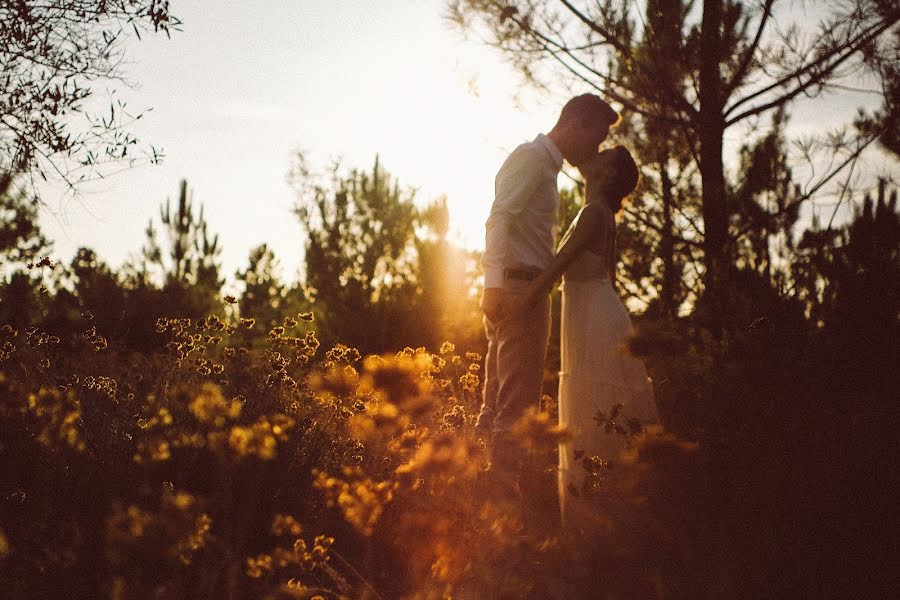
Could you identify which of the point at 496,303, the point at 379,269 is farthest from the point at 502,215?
the point at 379,269

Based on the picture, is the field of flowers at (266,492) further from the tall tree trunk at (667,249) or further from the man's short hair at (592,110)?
the tall tree trunk at (667,249)

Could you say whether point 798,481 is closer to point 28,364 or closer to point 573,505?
point 573,505

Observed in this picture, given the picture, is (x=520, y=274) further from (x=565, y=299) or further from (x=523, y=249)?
(x=565, y=299)

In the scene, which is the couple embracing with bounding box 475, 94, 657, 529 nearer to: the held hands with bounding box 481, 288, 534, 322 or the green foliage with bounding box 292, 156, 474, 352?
the held hands with bounding box 481, 288, 534, 322

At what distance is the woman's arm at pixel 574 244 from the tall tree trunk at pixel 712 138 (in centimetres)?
244

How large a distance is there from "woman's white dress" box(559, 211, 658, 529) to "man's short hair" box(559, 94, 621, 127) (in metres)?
0.61

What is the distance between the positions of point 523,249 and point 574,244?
45 cm

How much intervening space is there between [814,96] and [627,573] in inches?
171

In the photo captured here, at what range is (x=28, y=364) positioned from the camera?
403cm

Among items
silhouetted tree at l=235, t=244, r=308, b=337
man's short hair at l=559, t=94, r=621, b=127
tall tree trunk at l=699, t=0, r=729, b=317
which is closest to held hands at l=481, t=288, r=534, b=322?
man's short hair at l=559, t=94, r=621, b=127

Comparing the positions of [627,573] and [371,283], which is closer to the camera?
[627,573]

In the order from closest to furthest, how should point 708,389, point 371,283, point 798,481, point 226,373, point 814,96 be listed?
point 798,481, point 708,389, point 226,373, point 814,96, point 371,283

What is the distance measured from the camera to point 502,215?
3.26 meters

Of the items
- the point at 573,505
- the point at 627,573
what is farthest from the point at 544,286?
the point at 627,573
